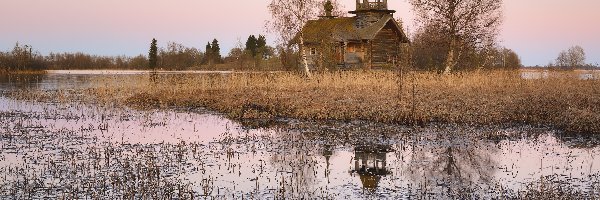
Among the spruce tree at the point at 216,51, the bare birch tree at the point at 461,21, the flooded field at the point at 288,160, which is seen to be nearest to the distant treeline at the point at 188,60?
the spruce tree at the point at 216,51

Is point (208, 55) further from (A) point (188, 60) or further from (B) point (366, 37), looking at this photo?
(B) point (366, 37)

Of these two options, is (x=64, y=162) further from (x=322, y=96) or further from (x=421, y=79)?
(x=421, y=79)

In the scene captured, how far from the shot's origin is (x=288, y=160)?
34.4 ft

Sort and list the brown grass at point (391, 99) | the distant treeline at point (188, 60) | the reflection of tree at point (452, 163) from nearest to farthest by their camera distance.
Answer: the reflection of tree at point (452, 163)
the brown grass at point (391, 99)
the distant treeline at point (188, 60)

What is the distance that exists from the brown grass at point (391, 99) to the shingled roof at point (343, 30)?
46.2ft

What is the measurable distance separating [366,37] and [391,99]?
2412 centimetres

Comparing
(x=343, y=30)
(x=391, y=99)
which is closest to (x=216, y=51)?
(x=343, y=30)

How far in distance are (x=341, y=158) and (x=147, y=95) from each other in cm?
1559

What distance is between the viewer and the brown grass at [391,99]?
15.9m

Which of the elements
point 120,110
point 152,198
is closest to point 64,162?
point 152,198

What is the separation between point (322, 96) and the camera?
21.9m

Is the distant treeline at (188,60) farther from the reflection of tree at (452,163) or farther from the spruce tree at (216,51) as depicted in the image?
the reflection of tree at (452,163)

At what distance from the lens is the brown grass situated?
15914 mm

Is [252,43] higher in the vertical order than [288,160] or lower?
higher
